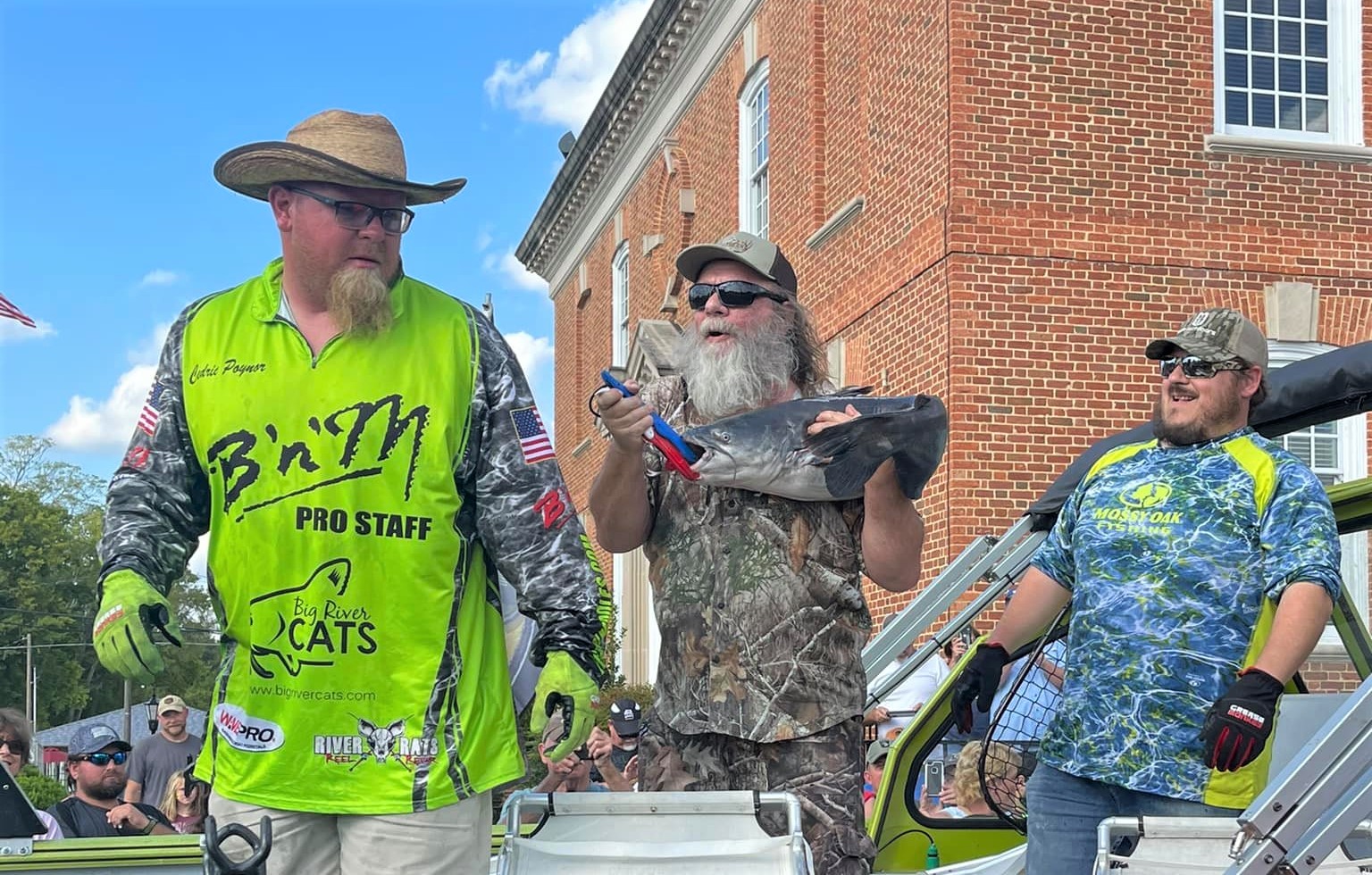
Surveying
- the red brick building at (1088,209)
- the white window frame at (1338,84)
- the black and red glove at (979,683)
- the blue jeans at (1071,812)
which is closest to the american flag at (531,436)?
the black and red glove at (979,683)

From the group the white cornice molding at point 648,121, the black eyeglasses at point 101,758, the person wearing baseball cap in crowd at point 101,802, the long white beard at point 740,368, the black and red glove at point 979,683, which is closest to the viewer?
the long white beard at point 740,368

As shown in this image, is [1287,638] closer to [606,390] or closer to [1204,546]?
[1204,546]

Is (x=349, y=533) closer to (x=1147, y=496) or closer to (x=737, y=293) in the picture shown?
(x=737, y=293)

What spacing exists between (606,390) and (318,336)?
692mm

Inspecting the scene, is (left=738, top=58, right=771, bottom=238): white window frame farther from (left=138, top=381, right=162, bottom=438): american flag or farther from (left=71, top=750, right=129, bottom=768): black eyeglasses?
(left=138, top=381, right=162, bottom=438): american flag

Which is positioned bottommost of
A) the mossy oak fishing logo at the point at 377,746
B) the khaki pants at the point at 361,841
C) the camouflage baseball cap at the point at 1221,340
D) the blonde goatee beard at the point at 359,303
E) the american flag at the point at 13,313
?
the khaki pants at the point at 361,841

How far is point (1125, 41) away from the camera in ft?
42.3

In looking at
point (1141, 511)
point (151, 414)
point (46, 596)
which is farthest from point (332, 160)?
point (46, 596)

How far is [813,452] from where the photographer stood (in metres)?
4.00

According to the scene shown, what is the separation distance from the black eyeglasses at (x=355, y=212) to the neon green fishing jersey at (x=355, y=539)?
0.16 metres

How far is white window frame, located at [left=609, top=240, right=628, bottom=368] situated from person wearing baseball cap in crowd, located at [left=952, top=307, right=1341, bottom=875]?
2275cm

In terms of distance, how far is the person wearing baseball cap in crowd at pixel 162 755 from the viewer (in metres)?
10.1

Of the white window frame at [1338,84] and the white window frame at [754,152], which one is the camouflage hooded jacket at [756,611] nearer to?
the white window frame at [1338,84]

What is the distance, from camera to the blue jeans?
161 inches
